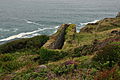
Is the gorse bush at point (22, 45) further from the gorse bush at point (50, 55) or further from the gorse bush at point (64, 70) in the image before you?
the gorse bush at point (64, 70)

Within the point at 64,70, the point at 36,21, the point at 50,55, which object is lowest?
the point at 36,21

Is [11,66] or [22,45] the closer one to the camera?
[11,66]

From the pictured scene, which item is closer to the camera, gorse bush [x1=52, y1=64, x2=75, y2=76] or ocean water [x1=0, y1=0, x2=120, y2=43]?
gorse bush [x1=52, y1=64, x2=75, y2=76]

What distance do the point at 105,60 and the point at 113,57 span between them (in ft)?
1.55

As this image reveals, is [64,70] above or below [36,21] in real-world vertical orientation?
above

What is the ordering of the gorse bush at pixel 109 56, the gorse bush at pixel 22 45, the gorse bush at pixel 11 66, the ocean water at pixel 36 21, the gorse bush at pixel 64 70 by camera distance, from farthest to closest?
the ocean water at pixel 36 21 → the gorse bush at pixel 22 45 → the gorse bush at pixel 11 66 → the gorse bush at pixel 64 70 → the gorse bush at pixel 109 56

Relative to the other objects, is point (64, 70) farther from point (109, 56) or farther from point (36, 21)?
point (36, 21)

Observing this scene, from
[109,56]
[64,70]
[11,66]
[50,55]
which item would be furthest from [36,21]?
[109,56]

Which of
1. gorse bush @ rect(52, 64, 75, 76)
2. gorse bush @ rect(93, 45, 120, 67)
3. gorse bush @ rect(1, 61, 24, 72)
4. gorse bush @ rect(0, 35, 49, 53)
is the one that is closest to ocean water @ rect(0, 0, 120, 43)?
gorse bush @ rect(0, 35, 49, 53)

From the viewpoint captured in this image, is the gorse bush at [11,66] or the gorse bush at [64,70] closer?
the gorse bush at [64,70]

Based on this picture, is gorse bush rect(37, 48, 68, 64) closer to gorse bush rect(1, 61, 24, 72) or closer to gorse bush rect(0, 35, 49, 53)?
gorse bush rect(1, 61, 24, 72)

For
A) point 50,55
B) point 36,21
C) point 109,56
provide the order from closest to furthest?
point 109,56, point 50,55, point 36,21

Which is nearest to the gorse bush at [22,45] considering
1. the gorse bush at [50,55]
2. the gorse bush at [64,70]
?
the gorse bush at [50,55]

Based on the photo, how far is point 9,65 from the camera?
1595cm
